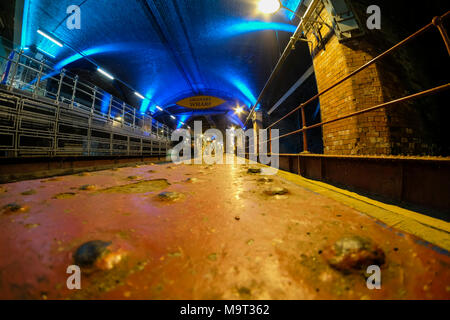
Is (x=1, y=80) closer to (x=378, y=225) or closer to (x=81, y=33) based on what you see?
(x=81, y=33)

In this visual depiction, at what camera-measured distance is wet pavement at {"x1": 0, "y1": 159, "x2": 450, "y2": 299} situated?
0.40m

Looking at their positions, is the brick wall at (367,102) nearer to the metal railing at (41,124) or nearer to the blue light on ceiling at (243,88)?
the metal railing at (41,124)

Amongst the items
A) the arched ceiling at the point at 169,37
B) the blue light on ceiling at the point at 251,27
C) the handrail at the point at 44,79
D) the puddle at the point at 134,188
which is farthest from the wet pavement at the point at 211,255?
the blue light on ceiling at the point at 251,27

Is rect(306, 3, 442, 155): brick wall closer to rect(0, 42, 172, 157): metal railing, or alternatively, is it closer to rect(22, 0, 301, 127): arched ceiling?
rect(22, 0, 301, 127): arched ceiling

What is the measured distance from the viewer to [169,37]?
274 inches

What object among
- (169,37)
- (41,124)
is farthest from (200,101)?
(41,124)

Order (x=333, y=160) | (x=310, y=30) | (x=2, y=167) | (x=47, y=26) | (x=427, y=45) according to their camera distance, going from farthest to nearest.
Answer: (x=47, y=26) < (x=427, y=45) < (x=310, y=30) < (x=2, y=167) < (x=333, y=160)

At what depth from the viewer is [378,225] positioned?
730mm

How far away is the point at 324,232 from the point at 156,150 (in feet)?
33.2

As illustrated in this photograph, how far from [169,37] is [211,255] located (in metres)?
9.16

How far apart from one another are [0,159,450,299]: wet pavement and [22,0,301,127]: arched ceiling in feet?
19.1

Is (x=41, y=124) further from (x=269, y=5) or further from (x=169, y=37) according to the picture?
(x=169, y=37)

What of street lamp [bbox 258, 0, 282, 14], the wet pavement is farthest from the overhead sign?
the wet pavement
